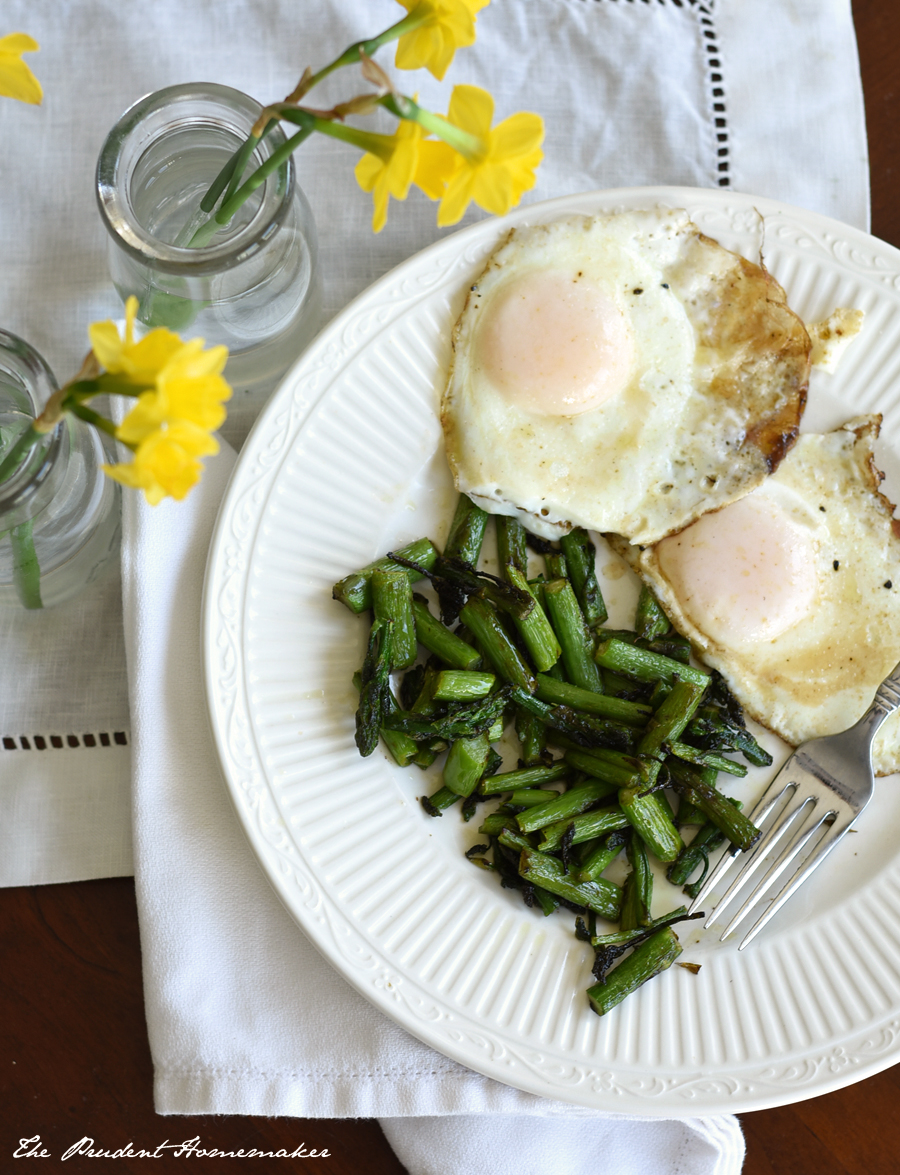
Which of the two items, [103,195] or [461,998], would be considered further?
[461,998]

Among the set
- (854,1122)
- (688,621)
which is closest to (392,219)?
(688,621)

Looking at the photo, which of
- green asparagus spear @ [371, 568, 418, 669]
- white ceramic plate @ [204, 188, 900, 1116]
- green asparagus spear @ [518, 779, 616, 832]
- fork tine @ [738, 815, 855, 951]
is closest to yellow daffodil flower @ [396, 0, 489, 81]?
white ceramic plate @ [204, 188, 900, 1116]

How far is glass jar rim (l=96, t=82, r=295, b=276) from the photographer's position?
1898mm

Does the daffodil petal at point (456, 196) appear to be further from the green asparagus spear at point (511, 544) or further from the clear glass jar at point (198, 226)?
the green asparagus spear at point (511, 544)

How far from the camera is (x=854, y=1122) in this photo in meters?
2.55

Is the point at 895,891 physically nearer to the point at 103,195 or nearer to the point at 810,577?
the point at 810,577

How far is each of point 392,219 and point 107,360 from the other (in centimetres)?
178

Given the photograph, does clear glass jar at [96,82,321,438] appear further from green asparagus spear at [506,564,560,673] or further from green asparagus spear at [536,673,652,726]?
green asparagus spear at [536,673,652,726]

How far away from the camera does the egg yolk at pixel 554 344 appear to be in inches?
94.3

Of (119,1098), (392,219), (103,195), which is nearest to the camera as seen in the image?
(103,195)

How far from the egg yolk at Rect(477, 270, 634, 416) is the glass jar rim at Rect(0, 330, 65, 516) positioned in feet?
3.62

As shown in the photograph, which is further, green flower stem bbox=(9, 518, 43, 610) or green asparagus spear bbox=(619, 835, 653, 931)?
green asparagus spear bbox=(619, 835, 653, 931)

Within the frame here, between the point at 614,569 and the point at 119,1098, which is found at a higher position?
the point at 614,569

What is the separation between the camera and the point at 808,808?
2.44 meters
